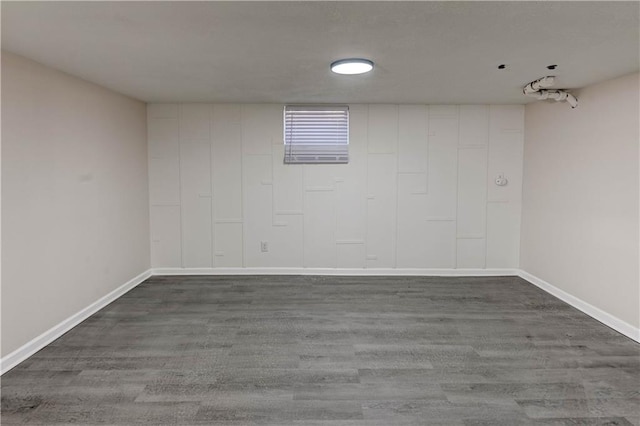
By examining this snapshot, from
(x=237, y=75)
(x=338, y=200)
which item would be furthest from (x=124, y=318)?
(x=338, y=200)

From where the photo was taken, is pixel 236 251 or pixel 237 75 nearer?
pixel 237 75

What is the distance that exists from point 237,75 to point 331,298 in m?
2.34

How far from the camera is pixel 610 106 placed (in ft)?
11.7

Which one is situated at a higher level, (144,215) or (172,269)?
(144,215)

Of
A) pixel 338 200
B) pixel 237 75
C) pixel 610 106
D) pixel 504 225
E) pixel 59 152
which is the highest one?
pixel 237 75

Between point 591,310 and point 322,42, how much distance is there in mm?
3346

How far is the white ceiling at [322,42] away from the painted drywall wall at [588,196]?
0.35 metres

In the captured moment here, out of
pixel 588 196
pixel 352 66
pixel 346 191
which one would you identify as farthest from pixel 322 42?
pixel 588 196

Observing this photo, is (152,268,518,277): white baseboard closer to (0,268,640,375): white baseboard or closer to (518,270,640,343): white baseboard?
(0,268,640,375): white baseboard

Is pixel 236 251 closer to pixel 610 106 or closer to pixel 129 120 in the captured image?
pixel 129 120

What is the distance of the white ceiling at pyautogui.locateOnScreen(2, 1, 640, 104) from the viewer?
205 cm

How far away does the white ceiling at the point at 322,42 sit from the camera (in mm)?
2053

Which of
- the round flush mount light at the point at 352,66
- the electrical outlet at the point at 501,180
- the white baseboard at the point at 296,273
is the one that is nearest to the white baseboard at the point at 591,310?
the white baseboard at the point at 296,273

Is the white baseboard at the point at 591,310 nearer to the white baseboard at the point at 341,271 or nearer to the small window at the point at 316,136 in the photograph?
the white baseboard at the point at 341,271
